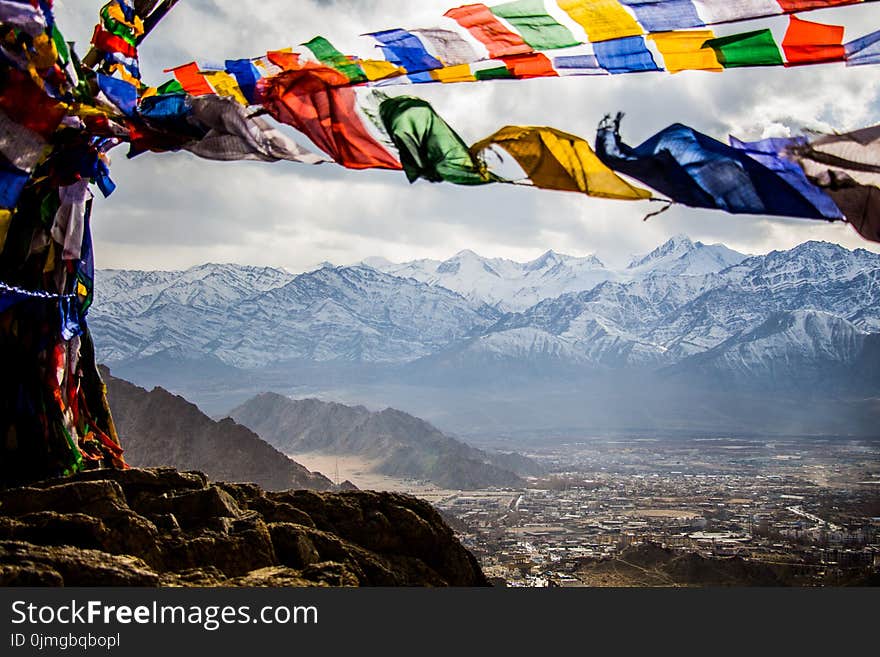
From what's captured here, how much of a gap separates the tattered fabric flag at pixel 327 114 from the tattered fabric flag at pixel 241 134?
12 centimetres

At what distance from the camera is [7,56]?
618cm

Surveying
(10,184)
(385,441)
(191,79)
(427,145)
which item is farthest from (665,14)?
(385,441)

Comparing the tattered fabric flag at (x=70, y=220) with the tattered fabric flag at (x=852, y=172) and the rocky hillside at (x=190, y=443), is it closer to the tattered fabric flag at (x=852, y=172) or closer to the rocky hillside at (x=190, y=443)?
the tattered fabric flag at (x=852, y=172)

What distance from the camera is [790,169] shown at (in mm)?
5051

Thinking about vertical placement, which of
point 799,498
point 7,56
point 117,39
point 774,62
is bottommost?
point 799,498

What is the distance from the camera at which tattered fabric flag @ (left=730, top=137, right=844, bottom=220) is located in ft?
16.4

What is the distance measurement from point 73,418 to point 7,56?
316 centimetres

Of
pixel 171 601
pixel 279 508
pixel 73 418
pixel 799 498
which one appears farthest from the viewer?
pixel 799 498

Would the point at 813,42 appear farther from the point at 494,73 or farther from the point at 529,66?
the point at 494,73

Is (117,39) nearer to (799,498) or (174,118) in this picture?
(174,118)

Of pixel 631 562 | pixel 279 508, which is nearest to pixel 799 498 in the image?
pixel 631 562

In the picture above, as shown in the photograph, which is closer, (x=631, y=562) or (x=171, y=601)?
(x=171, y=601)

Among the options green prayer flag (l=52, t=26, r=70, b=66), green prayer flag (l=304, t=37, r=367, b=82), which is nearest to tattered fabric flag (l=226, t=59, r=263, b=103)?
green prayer flag (l=304, t=37, r=367, b=82)

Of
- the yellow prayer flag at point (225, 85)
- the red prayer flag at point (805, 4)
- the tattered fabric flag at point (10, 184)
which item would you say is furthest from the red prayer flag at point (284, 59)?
the red prayer flag at point (805, 4)
